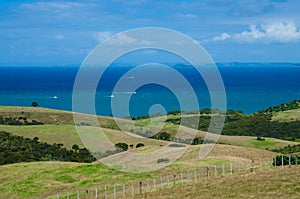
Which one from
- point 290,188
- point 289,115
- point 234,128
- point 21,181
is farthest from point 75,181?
point 289,115

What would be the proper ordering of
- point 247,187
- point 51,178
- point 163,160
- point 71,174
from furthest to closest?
point 163,160
point 71,174
point 51,178
point 247,187

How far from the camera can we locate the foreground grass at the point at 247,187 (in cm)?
2484

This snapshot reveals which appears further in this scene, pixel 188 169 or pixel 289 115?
pixel 289 115

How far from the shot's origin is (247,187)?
2661 cm

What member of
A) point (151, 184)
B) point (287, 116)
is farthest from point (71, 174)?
point (287, 116)

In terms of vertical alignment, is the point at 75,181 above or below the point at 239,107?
below

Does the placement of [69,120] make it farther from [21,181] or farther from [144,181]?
[144,181]

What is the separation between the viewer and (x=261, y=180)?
27922 mm

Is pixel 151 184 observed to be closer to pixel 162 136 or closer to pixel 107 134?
pixel 107 134

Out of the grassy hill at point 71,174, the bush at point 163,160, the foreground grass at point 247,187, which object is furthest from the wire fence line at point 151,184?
the bush at point 163,160

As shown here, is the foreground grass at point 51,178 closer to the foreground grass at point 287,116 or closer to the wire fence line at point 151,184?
the wire fence line at point 151,184

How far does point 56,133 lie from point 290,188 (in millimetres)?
55308

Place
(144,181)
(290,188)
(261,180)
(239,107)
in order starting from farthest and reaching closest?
(239,107), (144,181), (261,180), (290,188)

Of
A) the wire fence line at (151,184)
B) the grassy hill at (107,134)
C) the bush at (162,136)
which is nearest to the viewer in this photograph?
the wire fence line at (151,184)
